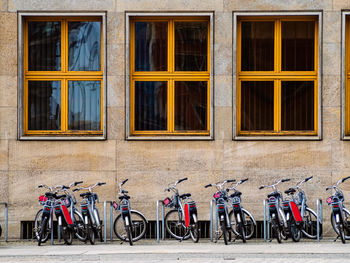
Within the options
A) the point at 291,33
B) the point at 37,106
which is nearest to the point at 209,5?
the point at 291,33

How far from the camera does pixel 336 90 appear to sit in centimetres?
1492

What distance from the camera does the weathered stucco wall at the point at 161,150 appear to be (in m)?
14.9

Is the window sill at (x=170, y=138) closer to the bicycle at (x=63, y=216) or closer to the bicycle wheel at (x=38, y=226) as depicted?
the bicycle at (x=63, y=216)

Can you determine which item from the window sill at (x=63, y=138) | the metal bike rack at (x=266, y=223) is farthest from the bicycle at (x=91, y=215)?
the metal bike rack at (x=266, y=223)

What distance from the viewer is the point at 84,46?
50.6 ft

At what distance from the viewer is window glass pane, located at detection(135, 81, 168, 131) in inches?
604

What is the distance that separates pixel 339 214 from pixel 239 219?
5.97 feet

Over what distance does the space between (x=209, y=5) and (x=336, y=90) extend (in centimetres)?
310

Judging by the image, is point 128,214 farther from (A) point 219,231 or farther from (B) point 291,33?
(B) point 291,33

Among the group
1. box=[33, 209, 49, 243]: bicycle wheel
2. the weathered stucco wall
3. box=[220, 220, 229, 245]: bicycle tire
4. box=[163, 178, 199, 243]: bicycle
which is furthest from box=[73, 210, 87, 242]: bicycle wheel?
box=[220, 220, 229, 245]: bicycle tire

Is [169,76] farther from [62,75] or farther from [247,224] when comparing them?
[247,224]

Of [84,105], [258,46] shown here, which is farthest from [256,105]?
[84,105]

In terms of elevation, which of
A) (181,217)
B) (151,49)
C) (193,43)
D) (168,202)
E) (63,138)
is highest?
(193,43)

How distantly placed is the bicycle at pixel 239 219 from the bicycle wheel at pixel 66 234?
3031 millimetres
